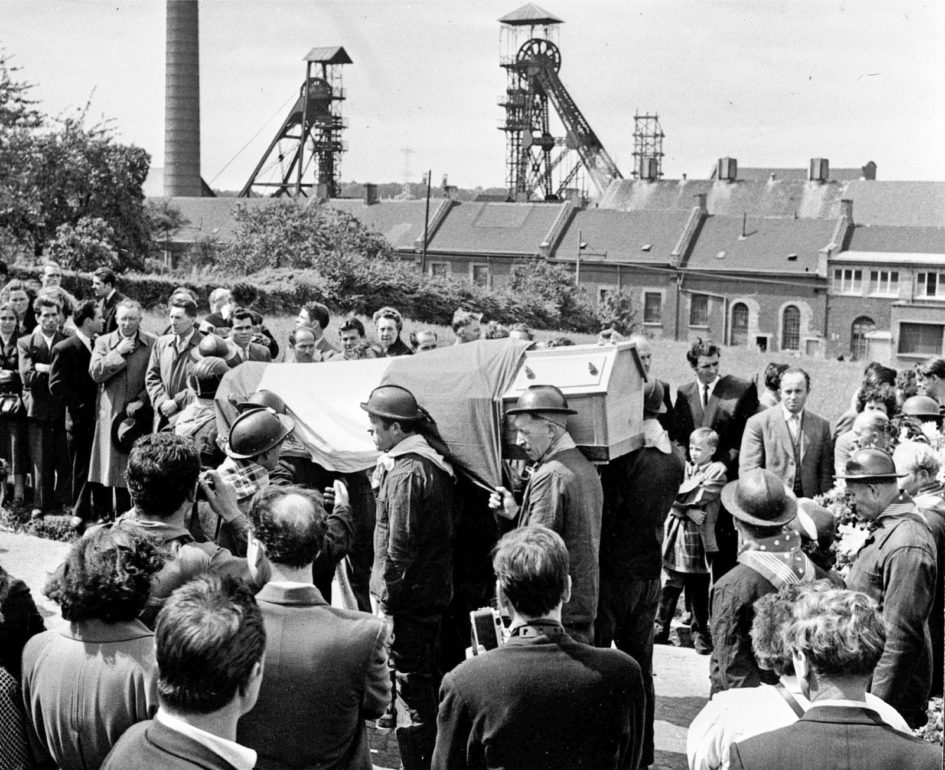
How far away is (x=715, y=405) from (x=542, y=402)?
3259 mm

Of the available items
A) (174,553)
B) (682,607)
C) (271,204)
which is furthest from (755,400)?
(271,204)

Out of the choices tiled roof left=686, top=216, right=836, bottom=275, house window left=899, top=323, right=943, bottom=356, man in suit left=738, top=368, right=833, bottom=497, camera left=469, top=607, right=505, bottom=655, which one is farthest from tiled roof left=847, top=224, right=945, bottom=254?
camera left=469, top=607, right=505, bottom=655

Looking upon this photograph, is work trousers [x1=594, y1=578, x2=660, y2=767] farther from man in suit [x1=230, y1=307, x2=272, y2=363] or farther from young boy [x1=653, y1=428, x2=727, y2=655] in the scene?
man in suit [x1=230, y1=307, x2=272, y2=363]

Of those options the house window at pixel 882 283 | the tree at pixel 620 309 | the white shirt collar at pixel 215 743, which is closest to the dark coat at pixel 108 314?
the white shirt collar at pixel 215 743

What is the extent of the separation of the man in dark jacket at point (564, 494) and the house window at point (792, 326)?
60.6 meters

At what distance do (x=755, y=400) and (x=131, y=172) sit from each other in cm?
3274

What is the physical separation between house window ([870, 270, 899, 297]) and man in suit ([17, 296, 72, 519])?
186 feet

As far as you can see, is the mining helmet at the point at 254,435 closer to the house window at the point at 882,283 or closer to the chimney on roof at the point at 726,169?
the house window at the point at 882,283

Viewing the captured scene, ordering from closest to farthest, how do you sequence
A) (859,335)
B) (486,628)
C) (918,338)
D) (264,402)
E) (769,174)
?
1. (486,628)
2. (264,402)
3. (918,338)
4. (859,335)
5. (769,174)

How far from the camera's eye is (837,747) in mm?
2861

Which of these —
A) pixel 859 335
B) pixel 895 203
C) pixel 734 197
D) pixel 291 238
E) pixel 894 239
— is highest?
pixel 734 197

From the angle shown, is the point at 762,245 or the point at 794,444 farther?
the point at 762,245

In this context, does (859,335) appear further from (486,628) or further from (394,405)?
(486,628)

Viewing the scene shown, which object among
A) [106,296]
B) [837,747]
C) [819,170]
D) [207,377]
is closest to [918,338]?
[819,170]
